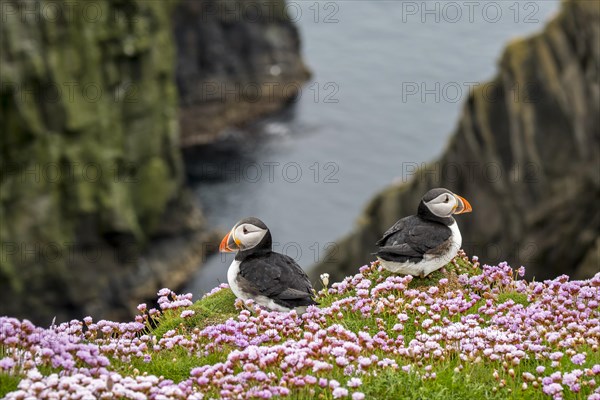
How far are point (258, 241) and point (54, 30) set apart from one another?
6490 cm

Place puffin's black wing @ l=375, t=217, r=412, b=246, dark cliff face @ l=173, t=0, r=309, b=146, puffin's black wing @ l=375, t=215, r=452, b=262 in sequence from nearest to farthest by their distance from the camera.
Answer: puffin's black wing @ l=375, t=215, r=452, b=262, puffin's black wing @ l=375, t=217, r=412, b=246, dark cliff face @ l=173, t=0, r=309, b=146

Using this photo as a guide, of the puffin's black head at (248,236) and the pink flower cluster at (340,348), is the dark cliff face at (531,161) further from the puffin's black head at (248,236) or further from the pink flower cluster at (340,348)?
the pink flower cluster at (340,348)

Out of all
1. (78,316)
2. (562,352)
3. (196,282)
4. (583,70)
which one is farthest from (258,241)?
(196,282)

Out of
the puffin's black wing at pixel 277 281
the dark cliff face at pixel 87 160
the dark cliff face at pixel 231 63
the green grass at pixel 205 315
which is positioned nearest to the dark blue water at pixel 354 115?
the dark cliff face at pixel 231 63

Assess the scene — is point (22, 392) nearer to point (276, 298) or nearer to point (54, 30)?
point (276, 298)

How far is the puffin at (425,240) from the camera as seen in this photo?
15.1m

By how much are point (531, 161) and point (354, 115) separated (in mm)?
85558

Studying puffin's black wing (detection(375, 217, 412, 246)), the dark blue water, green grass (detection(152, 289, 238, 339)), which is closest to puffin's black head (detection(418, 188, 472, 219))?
puffin's black wing (detection(375, 217, 412, 246))

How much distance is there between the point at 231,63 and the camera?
14475 cm

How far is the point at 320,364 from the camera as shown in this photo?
32.7 feet

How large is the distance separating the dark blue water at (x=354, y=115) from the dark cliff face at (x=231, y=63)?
4.01 metres

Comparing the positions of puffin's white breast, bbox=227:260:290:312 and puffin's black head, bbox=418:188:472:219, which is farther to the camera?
puffin's black head, bbox=418:188:472:219

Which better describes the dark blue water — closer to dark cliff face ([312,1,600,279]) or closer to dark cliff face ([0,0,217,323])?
dark cliff face ([0,0,217,323])

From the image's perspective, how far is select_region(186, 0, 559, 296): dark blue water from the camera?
116 metres
